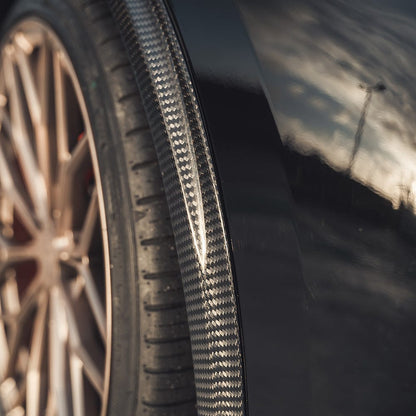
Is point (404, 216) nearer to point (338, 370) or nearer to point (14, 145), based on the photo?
point (338, 370)

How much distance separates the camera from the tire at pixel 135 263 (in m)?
0.88

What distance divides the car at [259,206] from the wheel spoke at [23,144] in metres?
0.57

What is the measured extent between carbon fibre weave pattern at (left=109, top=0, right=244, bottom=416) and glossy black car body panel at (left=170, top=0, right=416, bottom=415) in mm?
23

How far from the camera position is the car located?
2.43 feet

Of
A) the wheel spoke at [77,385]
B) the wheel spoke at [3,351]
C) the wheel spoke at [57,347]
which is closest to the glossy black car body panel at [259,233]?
the wheel spoke at [77,385]

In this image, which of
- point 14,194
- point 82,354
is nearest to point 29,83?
point 14,194

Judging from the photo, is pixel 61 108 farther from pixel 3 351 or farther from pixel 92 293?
pixel 3 351

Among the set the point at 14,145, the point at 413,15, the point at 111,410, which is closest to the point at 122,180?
the point at 111,410

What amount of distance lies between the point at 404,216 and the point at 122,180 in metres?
0.46

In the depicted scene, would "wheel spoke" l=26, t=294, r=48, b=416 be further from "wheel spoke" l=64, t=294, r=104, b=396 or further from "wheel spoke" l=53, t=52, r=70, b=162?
"wheel spoke" l=53, t=52, r=70, b=162

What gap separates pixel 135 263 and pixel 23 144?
85cm

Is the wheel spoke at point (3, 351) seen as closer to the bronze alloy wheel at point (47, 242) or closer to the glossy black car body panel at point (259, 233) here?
the bronze alloy wheel at point (47, 242)

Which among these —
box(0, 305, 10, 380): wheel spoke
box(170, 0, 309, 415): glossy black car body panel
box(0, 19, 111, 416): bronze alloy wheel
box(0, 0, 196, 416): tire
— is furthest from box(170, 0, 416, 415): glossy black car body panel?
box(0, 305, 10, 380): wheel spoke

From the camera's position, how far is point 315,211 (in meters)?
0.75
